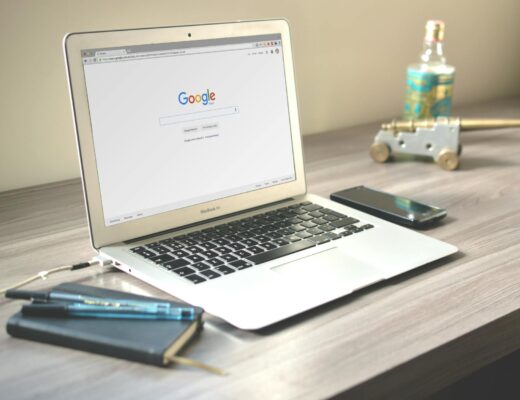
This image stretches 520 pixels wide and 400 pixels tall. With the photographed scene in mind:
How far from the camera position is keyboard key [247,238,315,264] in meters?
0.82

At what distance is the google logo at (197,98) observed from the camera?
0.91m

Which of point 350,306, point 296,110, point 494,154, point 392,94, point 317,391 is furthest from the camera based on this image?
point 392,94

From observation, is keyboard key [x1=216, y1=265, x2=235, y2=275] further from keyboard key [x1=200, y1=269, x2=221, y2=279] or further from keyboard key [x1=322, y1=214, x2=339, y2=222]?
keyboard key [x1=322, y1=214, x2=339, y2=222]

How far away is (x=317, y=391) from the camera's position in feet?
1.92

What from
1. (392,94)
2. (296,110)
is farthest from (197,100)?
(392,94)

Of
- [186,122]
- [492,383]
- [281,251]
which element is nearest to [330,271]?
[281,251]

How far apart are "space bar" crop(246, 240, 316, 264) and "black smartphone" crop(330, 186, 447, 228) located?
168 mm

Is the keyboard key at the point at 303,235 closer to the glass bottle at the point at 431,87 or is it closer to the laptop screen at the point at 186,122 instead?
the laptop screen at the point at 186,122

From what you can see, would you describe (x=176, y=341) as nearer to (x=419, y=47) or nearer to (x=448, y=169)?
(x=448, y=169)

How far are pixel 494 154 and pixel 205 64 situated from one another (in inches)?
26.6

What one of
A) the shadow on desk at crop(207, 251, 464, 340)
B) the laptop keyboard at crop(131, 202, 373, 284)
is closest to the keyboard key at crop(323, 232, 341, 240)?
the laptop keyboard at crop(131, 202, 373, 284)

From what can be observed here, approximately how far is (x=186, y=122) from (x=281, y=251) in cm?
22

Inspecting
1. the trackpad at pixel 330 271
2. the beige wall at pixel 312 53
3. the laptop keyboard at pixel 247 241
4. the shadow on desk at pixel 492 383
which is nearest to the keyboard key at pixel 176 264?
the laptop keyboard at pixel 247 241

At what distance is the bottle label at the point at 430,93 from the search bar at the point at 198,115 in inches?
22.0
